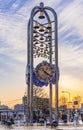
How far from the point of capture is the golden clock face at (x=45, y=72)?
134ft

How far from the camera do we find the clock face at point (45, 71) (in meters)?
40.9

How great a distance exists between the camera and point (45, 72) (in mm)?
41344

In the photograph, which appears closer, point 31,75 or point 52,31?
point 31,75

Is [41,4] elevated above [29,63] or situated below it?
above

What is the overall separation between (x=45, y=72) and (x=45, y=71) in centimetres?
10

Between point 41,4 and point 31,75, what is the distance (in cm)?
742

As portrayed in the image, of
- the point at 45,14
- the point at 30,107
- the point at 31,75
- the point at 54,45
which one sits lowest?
the point at 30,107

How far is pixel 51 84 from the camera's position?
4175cm

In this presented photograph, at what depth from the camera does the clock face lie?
4091cm

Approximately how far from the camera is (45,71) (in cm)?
4138

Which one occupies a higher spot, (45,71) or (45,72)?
(45,71)

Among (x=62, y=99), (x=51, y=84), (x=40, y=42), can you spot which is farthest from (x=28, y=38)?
(x=62, y=99)

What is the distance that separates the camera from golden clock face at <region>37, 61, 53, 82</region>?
134 feet

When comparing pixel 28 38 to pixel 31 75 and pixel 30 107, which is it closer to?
pixel 31 75
